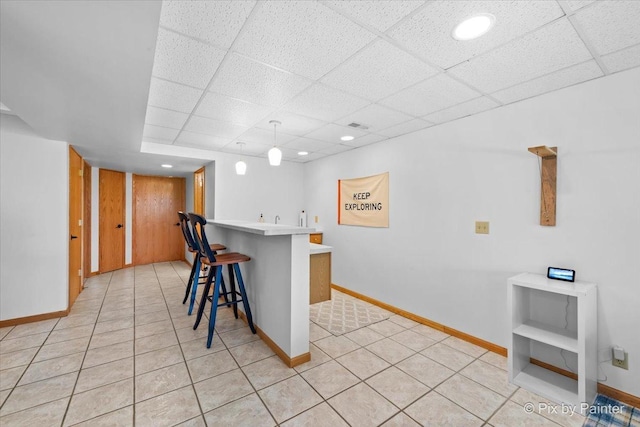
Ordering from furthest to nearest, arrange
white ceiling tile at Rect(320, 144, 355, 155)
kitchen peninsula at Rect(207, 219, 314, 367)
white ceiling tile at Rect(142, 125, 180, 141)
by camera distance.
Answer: white ceiling tile at Rect(320, 144, 355, 155)
white ceiling tile at Rect(142, 125, 180, 141)
kitchen peninsula at Rect(207, 219, 314, 367)

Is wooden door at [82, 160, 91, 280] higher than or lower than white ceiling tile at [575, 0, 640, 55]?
lower

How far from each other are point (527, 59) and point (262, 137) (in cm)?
298

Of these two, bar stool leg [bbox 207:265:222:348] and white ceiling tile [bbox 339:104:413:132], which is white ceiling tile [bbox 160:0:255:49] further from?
bar stool leg [bbox 207:265:222:348]

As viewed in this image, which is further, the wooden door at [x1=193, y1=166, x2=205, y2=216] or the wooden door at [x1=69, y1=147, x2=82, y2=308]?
the wooden door at [x1=193, y1=166, x2=205, y2=216]

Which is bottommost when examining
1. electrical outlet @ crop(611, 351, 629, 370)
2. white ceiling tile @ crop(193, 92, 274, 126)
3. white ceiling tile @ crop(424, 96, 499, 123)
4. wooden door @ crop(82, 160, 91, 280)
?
electrical outlet @ crop(611, 351, 629, 370)

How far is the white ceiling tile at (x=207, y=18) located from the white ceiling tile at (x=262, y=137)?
1.86 m

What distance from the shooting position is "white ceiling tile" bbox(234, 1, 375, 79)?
145cm

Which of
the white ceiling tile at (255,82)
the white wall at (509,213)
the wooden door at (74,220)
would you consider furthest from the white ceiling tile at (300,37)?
the wooden door at (74,220)

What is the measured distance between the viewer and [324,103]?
2.64m

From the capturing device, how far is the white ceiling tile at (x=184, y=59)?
168cm

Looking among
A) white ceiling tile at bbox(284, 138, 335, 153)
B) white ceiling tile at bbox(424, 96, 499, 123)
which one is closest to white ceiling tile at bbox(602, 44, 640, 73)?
white ceiling tile at bbox(424, 96, 499, 123)

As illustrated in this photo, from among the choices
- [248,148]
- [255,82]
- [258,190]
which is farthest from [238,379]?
[258,190]

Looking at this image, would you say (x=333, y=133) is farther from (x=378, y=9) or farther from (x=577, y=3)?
(x=577, y=3)

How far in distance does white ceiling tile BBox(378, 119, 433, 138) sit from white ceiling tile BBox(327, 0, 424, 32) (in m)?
1.77
